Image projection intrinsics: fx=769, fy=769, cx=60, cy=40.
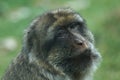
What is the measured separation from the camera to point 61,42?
27.5 ft

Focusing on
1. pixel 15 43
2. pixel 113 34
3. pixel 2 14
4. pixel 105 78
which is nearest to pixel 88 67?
pixel 105 78

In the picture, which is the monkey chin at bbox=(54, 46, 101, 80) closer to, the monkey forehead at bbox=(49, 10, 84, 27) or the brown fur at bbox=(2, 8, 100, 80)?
the brown fur at bbox=(2, 8, 100, 80)

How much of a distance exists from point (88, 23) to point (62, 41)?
6990 mm

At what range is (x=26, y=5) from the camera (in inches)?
701

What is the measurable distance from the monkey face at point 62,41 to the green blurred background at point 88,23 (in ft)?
10.2

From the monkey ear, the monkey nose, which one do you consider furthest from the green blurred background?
the monkey nose

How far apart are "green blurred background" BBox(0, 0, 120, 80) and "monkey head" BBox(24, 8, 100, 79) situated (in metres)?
3.08

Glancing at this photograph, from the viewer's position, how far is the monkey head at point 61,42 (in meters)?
8.34

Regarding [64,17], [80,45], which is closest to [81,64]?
[80,45]

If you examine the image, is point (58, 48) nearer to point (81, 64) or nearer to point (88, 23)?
point (81, 64)

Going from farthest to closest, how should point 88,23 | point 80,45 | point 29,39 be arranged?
point 88,23
point 29,39
point 80,45

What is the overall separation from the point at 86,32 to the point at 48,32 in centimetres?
46

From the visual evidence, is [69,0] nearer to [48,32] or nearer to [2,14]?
[2,14]

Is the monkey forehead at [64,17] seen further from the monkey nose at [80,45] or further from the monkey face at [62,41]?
the monkey nose at [80,45]
